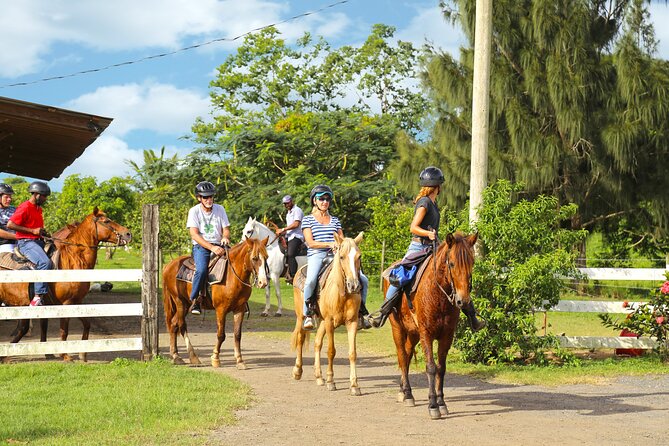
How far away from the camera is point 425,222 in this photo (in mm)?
9422

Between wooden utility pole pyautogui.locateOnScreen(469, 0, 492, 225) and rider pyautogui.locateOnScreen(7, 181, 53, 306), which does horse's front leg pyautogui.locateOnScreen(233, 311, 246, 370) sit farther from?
wooden utility pole pyautogui.locateOnScreen(469, 0, 492, 225)

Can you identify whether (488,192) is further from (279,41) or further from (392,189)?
(279,41)

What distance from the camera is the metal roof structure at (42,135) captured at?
14758mm

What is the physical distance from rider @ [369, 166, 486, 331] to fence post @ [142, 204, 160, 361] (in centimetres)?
406

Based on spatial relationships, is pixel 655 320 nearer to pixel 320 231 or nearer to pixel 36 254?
pixel 320 231

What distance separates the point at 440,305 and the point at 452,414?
1.13 m

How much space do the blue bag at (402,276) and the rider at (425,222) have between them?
121mm

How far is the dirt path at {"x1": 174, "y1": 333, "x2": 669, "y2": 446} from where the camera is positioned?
25.0 ft

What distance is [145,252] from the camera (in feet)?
40.8

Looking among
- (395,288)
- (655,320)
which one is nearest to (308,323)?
(395,288)

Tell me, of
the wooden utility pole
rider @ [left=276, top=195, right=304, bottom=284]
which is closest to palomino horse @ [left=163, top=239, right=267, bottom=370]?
the wooden utility pole

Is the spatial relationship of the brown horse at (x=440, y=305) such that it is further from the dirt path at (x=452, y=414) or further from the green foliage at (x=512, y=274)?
the green foliage at (x=512, y=274)

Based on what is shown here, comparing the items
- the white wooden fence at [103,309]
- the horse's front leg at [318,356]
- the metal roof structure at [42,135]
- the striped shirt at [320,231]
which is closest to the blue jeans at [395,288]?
the horse's front leg at [318,356]

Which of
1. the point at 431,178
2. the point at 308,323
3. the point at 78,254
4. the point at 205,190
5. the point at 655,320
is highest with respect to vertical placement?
the point at 205,190
